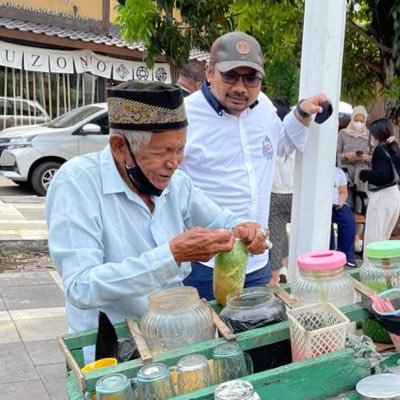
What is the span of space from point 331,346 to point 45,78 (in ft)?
41.9

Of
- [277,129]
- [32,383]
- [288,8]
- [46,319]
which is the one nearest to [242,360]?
[277,129]

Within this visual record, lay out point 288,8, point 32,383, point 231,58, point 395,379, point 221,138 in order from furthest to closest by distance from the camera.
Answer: point 288,8, point 32,383, point 221,138, point 231,58, point 395,379

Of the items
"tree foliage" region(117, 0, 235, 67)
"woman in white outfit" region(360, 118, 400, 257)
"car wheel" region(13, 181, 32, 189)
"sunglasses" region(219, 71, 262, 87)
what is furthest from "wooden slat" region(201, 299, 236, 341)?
"car wheel" region(13, 181, 32, 189)

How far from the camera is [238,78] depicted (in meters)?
2.37

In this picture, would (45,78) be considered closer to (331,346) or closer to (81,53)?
(81,53)

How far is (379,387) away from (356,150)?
5.93 metres

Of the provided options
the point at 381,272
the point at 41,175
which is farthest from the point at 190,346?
the point at 41,175

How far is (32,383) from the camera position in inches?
132

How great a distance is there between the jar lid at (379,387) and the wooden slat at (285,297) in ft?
1.04

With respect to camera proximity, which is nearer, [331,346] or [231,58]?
[331,346]

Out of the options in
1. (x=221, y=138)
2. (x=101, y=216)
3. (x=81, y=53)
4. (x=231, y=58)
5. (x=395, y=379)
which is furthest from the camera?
(x=81, y=53)

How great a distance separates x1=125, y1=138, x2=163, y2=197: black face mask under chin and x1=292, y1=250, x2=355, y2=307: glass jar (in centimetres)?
49

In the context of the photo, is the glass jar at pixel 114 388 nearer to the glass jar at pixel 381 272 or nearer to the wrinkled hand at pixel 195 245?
the wrinkled hand at pixel 195 245

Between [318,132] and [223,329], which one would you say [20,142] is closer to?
[318,132]
